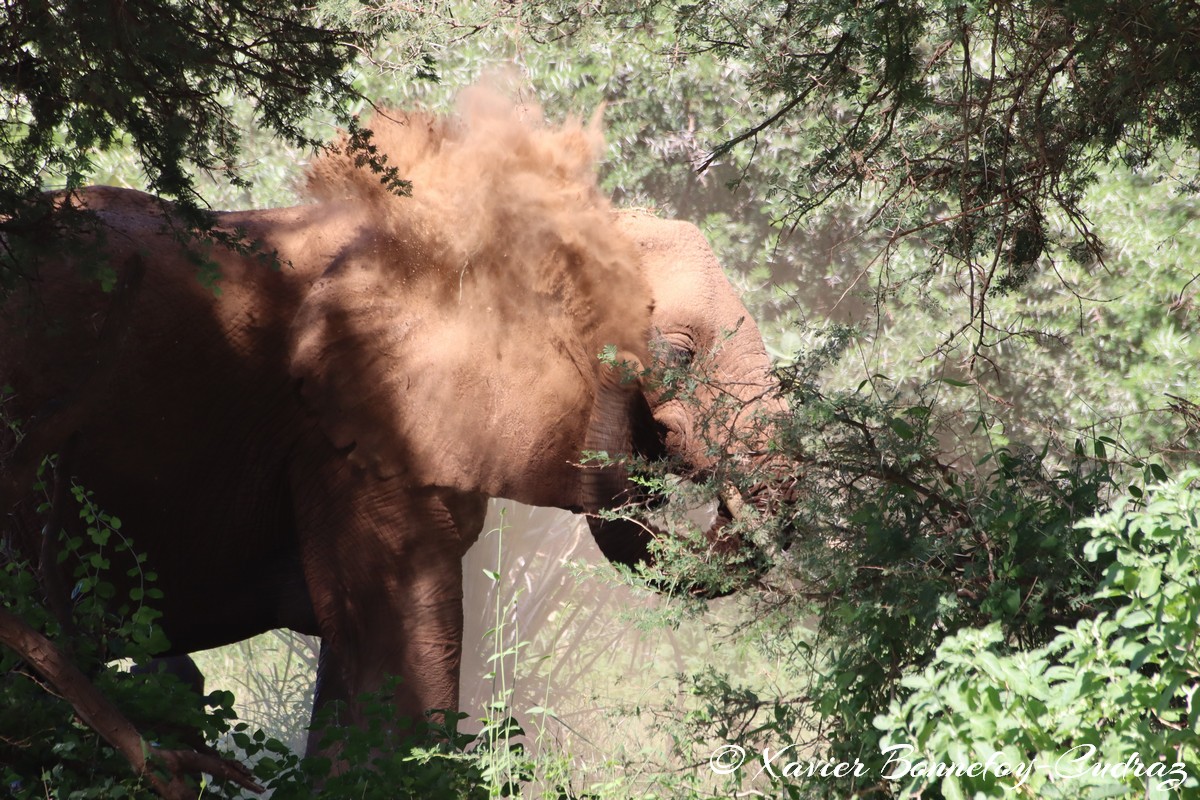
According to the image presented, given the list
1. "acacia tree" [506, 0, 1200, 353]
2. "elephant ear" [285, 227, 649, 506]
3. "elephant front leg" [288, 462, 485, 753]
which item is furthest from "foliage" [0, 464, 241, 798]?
"acacia tree" [506, 0, 1200, 353]

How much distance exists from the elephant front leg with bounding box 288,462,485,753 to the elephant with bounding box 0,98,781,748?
0.04ft

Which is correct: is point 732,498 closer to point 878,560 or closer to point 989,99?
point 878,560

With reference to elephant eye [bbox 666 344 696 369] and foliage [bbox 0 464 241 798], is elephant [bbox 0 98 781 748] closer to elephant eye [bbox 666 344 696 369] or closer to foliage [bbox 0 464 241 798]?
elephant eye [bbox 666 344 696 369]

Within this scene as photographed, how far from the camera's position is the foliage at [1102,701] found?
2873 mm

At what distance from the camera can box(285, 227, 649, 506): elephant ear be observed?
6.14m

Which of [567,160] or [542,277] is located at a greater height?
[567,160]

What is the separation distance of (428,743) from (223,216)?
3.32m

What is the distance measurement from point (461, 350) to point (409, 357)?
0.87ft

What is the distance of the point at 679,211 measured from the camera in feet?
46.4

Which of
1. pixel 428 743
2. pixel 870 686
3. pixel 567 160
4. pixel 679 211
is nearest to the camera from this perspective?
pixel 870 686

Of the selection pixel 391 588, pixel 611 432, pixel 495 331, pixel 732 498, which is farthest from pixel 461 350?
pixel 732 498

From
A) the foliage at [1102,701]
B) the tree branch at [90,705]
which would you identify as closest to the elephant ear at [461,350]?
the tree branch at [90,705]

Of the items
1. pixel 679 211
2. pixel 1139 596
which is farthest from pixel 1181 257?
pixel 1139 596

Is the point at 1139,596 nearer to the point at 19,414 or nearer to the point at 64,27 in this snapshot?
the point at 64,27
